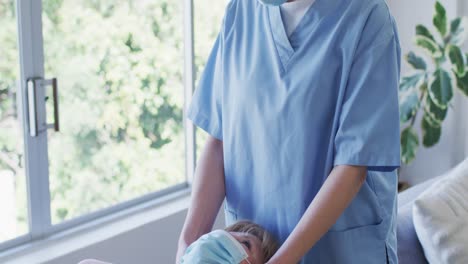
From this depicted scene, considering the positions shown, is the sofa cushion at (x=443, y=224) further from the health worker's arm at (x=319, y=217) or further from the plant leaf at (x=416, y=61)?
the plant leaf at (x=416, y=61)

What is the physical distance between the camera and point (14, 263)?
2.02 metres

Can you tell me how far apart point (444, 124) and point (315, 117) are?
2153 mm

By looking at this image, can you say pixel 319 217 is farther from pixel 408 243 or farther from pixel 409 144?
pixel 409 144

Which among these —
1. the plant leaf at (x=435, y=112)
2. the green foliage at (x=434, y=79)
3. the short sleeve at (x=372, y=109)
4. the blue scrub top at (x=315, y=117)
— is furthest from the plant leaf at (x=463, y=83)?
the short sleeve at (x=372, y=109)

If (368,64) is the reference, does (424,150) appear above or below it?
below

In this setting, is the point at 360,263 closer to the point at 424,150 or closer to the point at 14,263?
the point at 14,263

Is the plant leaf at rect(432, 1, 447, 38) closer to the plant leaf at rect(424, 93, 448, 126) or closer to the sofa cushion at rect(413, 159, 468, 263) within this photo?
the plant leaf at rect(424, 93, 448, 126)

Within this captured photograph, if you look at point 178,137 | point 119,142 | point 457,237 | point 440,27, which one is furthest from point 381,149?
point 440,27

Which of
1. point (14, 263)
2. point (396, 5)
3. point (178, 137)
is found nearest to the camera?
point (14, 263)

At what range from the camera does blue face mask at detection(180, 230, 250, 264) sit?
130cm

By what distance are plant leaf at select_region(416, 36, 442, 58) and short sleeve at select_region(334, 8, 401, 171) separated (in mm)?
1860

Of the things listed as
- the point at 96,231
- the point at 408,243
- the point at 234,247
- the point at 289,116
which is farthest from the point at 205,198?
the point at 96,231

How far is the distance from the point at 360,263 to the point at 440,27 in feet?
6.39

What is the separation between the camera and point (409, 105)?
307 centimetres
